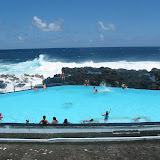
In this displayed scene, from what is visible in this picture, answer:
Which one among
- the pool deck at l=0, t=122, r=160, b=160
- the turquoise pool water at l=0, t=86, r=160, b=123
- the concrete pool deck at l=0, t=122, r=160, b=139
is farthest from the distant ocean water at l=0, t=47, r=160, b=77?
the pool deck at l=0, t=122, r=160, b=160

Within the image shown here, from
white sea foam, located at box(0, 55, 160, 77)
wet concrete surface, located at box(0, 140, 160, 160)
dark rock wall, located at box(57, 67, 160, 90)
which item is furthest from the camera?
white sea foam, located at box(0, 55, 160, 77)

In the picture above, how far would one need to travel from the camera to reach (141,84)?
1953cm

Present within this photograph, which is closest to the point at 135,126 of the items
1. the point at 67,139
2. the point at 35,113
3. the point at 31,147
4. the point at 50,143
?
the point at 67,139

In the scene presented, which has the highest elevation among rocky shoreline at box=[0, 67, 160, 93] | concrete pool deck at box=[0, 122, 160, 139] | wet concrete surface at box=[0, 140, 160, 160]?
rocky shoreline at box=[0, 67, 160, 93]

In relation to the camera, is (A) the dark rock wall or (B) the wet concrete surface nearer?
(B) the wet concrete surface

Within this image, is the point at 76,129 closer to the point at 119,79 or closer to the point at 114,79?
the point at 114,79

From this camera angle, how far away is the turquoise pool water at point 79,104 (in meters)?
12.6

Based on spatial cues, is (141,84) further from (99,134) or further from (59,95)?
(99,134)

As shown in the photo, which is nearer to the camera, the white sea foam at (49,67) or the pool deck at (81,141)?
the pool deck at (81,141)

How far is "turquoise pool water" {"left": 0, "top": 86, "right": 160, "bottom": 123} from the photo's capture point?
12.6m

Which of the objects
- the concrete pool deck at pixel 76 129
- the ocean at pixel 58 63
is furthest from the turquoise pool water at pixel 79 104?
the ocean at pixel 58 63

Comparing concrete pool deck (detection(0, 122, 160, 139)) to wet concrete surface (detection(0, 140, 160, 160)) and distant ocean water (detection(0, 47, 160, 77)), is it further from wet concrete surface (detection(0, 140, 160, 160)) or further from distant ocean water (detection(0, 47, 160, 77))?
distant ocean water (detection(0, 47, 160, 77))

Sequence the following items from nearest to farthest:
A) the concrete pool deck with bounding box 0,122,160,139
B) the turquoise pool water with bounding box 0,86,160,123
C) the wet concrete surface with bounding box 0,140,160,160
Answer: the wet concrete surface with bounding box 0,140,160,160, the concrete pool deck with bounding box 0,122,160,139, the turquoise pool water with bounding box 0,86,160,123

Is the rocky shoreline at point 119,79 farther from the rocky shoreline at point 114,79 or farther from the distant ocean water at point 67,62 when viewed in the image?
the distant ocean water at point 67,62
